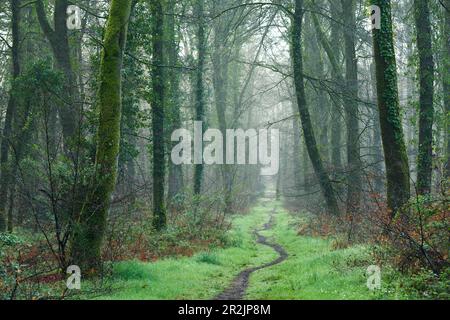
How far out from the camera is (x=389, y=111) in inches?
498

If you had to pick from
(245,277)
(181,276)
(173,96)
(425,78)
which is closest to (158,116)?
(173,96)

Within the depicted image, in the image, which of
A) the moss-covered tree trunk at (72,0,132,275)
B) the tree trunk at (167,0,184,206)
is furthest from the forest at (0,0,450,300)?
the tree trunk at (167,0,184,206)

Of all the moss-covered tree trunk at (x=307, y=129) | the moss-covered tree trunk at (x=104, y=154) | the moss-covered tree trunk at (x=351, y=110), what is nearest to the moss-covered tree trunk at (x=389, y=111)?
the moss-covered tree trunk at (x=351, y=110)

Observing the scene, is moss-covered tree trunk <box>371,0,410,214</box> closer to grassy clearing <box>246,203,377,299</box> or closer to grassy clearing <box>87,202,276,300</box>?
grassy clearing <box>246,203,377,299</box>

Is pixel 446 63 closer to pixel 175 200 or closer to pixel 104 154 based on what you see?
pixel 104 154

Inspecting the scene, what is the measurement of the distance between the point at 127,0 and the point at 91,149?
4471 millimetres

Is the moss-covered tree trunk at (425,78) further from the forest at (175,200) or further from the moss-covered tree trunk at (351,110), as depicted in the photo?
the moss-covered tree trunk at (351,110)

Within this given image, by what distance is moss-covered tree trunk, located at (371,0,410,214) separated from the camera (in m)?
12.4

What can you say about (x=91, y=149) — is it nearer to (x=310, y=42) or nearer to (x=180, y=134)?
(x=180, y=134)

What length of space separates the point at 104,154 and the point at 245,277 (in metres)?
5.17

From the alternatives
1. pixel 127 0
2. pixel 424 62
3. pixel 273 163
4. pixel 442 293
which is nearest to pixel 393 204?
pixel 442 293

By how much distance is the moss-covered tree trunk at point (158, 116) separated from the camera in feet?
57.7

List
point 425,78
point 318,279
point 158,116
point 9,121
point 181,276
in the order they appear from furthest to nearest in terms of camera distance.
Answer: point 9,121
point 158,116
point 425,78
point 181,276
point 318,279

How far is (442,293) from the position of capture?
746 centimetres
